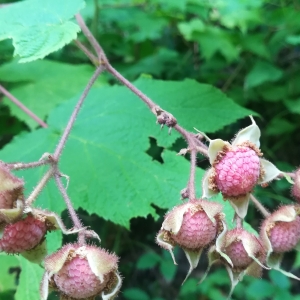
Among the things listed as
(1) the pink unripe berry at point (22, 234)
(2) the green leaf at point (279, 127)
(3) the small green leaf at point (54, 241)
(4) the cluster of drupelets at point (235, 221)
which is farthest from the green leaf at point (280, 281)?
(1) the pink unripe berry at point (22, 234)

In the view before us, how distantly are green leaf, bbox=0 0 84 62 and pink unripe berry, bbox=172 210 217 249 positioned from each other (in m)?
0.52

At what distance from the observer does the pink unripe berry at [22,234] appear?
91cm

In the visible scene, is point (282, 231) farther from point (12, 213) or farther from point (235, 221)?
point (12, 213)

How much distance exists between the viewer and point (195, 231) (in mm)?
917

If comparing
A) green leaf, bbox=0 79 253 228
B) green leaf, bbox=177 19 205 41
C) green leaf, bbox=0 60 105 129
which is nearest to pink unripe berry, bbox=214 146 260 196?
green leaf, bbox=0 79 253 228

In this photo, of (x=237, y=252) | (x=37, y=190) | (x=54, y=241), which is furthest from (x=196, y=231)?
(x=54, y=241)

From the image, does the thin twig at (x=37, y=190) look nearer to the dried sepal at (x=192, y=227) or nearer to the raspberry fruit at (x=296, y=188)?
the dried sepal at (x=192, y=227)

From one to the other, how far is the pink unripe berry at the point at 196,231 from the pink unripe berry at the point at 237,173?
0.24 feet

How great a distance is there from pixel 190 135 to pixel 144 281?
173 cm

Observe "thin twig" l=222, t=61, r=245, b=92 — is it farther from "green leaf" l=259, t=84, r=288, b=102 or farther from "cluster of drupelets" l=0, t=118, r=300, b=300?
"cluster of drupelets" l=0, t=118, r=300, b=300

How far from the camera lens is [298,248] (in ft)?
3.43

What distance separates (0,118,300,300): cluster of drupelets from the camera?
2.91ft

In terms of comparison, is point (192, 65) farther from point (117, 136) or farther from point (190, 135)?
point (190, 135)

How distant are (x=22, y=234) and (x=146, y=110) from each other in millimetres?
754
